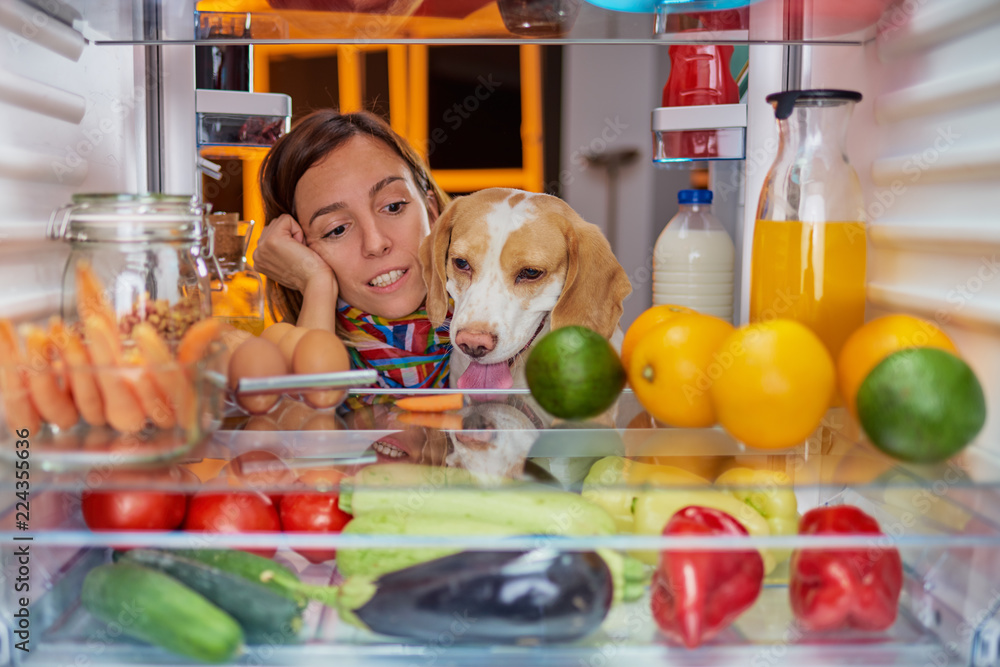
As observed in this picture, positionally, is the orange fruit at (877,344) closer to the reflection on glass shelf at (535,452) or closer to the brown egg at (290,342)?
the reflection on glass shelf at (535,452)

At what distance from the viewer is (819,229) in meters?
0.99

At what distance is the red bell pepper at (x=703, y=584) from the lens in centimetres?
70

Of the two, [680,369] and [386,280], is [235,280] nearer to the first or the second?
[386,280]

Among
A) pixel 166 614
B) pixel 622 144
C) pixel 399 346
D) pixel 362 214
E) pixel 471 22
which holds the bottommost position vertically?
pixel 166 614

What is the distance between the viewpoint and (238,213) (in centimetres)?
145

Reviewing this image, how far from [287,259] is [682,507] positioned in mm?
938

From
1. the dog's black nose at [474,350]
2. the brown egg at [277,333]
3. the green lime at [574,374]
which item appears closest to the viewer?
the green lime at [574,374]

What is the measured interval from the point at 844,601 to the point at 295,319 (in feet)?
3.50

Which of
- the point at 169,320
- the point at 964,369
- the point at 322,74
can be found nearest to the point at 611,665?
the point at 964,369

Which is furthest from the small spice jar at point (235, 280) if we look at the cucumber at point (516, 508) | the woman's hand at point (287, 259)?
the cucumber at point (516, 508)

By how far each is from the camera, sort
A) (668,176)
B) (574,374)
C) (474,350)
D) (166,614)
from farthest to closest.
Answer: (668,176) → (474,350) → (574,374) → (166,614)

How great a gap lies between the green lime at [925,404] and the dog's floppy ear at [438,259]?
85 centimetres

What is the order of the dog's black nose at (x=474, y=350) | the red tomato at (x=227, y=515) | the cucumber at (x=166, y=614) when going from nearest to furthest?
the cucumber at (x=166, y=614) → the red tomato at (x=227, y=515) → the dog's black nose at (x=474, y=350)

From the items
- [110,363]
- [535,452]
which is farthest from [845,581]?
[110,363]
